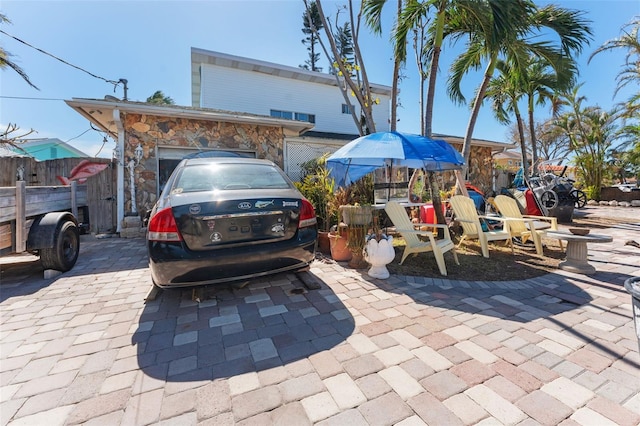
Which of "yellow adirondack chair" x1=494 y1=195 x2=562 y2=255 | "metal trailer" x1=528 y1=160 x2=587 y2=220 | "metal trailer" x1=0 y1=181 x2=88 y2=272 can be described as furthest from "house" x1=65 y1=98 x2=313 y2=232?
"metal trailer" x1=528 y1=160 x2=587 y2=220

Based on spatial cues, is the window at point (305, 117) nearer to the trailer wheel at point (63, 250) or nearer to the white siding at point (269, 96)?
the white siding at point (269, 96)

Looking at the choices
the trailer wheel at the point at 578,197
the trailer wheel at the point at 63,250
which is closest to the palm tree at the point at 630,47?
the trailer wheel at the point at 578,197

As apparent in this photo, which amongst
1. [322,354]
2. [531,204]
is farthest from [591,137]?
[322,354]

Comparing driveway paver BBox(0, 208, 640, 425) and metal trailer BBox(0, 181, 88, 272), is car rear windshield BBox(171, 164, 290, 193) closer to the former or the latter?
driveway paver BBox(0, 208, 640, 425)

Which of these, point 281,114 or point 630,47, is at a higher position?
point 630,47

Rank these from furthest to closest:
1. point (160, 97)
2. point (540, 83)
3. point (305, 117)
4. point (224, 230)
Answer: point (160, 97), point (305, 117), point (540, 83), point (224, 230)

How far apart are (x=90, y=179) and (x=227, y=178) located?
6421 mm

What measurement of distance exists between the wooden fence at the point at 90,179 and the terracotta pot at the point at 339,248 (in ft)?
21.0

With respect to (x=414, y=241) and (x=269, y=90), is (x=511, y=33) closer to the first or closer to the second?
(x=414, y=241)

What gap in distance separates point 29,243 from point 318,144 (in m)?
7.40

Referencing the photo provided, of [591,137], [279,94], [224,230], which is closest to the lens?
[224,230]

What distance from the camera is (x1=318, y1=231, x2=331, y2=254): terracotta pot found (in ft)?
A: 17.1

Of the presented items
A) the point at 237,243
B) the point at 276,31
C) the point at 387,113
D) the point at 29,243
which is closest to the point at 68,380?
the point at 237,243

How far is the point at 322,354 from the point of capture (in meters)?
2.17
